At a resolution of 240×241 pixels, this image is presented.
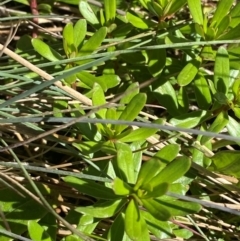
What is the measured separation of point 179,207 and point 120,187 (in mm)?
157

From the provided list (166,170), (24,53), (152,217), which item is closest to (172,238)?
(152,217)

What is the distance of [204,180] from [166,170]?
29 centimetres

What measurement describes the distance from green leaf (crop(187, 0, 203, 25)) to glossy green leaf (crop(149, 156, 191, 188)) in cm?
44

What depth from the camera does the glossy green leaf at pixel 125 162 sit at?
128 centimetres

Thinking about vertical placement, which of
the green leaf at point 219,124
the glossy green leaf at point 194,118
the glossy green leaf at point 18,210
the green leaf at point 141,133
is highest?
the green leaf at point 141,133

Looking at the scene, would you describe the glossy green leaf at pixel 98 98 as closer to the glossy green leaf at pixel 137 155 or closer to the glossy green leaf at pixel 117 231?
the glossy green leaf at pixel 137 155

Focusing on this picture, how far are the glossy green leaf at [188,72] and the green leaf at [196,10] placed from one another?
0.38 feet

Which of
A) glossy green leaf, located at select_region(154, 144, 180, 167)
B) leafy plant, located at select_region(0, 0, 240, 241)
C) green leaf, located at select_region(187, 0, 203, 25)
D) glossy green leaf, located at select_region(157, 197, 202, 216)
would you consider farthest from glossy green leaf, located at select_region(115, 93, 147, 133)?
green leaf, located at select_region(187, 0, 203, 25)

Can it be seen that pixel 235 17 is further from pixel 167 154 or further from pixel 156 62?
pixel 167 154

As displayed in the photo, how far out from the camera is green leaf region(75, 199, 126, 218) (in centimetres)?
127

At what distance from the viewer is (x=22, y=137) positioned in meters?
1.62

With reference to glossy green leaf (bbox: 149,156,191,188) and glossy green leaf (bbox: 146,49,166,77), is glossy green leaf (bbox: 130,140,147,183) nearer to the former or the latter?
glossy green leaf (bbox: 149,156,191,188)

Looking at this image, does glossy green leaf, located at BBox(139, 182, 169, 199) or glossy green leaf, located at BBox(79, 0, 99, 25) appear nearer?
glossy green leaf, located at BBox(139, 182, 169, 199)

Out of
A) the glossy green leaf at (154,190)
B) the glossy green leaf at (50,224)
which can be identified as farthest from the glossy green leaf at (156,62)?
the glossy green leaf at (50,224)
